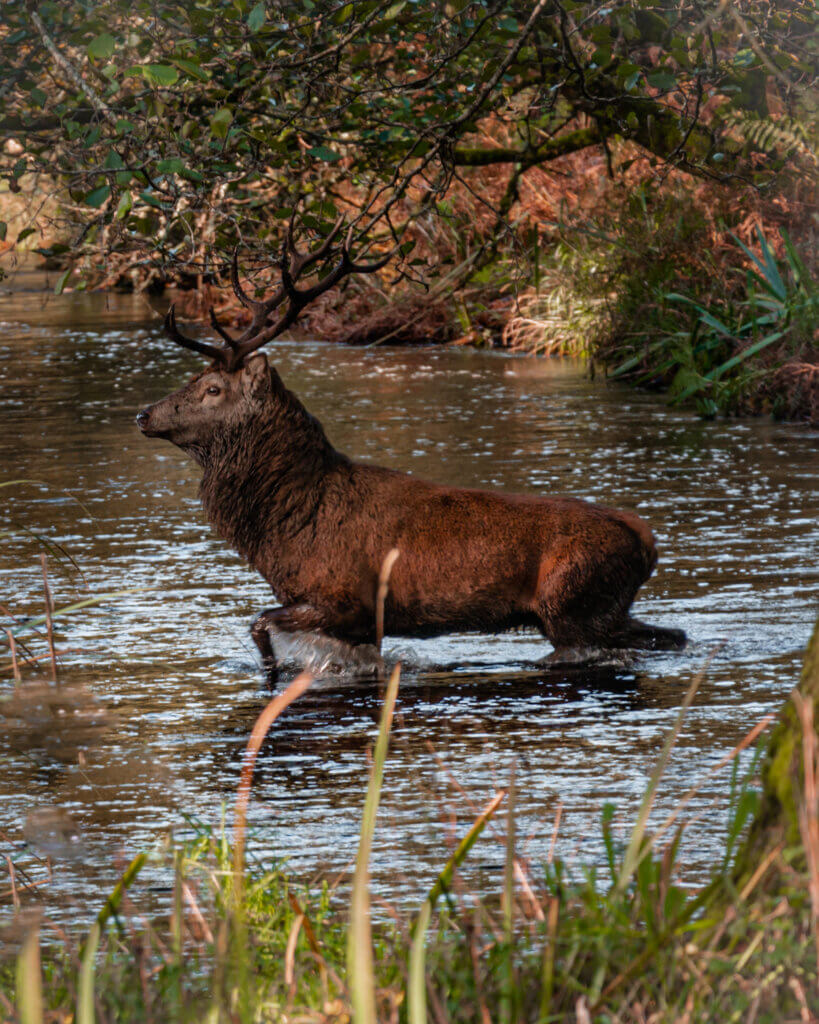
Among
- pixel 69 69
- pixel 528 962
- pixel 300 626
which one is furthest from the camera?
pixel 300 626

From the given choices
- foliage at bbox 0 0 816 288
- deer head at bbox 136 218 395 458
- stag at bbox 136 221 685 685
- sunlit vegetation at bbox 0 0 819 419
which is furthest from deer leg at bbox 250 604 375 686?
sunlit vegetation at bbox 0 0 819 419

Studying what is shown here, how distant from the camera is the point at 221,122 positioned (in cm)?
793

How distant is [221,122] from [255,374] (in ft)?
5.09

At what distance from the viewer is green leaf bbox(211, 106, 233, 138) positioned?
7.82 metres

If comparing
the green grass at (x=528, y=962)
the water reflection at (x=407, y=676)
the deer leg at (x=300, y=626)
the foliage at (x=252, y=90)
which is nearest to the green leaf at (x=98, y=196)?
the foliage at (x=252, y=90)

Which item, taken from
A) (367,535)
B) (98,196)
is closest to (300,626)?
(367,535)

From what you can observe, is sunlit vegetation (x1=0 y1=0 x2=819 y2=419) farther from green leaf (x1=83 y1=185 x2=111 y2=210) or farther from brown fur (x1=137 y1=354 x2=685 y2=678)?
brown fur (x1=137 y1=354 x2=685 y2=678)

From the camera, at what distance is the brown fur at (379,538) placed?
27.9 ft

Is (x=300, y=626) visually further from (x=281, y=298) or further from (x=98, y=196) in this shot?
(x=98, y=196)

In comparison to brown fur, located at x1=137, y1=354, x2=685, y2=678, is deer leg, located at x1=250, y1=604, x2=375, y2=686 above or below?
below

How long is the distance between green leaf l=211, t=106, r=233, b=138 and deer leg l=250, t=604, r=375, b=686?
246 centimetres

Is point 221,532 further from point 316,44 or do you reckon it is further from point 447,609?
point 316,44

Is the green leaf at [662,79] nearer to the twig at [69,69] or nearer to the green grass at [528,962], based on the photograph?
the twig at [69,69]

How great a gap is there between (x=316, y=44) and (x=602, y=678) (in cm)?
408
